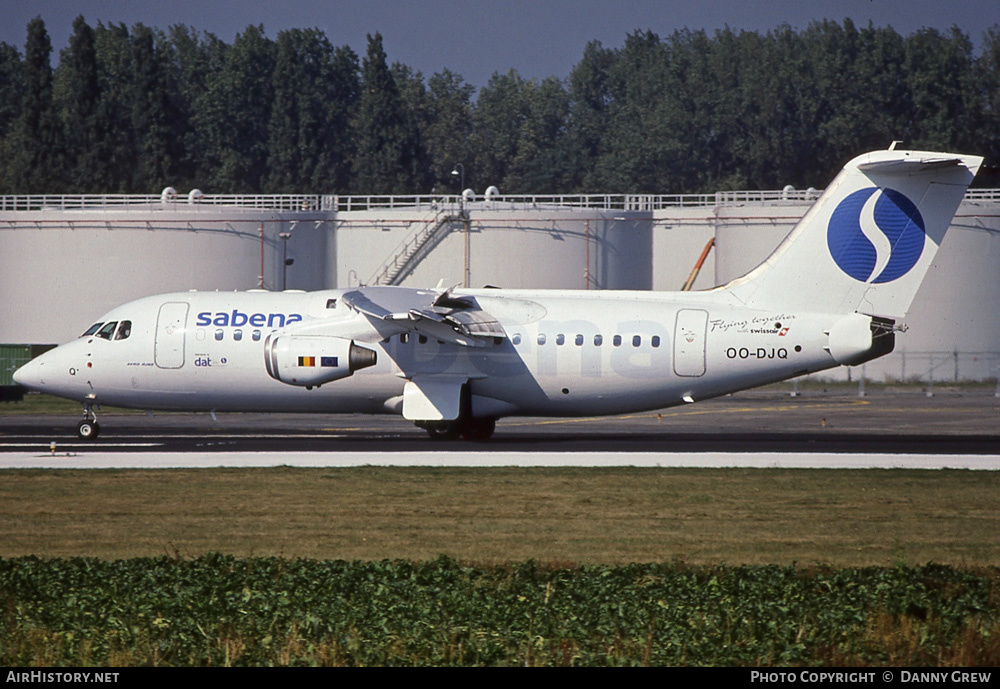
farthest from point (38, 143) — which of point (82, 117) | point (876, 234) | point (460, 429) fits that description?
point (876, 234)

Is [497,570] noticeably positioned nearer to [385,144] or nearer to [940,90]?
[940,90]

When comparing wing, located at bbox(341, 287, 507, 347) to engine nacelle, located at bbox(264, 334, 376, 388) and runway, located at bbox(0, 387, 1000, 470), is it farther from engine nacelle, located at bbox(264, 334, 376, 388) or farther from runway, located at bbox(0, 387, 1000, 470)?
runway, located at bbox(0, 387, 1000, 470)

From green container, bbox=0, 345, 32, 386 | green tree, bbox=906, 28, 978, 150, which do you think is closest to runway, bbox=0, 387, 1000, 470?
green container, bbox=0, 345, 32, 386

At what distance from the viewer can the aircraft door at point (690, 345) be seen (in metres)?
30.8

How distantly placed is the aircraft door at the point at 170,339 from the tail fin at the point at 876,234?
15.4 metres

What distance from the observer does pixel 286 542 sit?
18594mm

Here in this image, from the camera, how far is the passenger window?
33281 millimetres

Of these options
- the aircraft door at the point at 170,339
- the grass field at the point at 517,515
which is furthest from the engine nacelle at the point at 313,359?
the grass field at the point at 517,515

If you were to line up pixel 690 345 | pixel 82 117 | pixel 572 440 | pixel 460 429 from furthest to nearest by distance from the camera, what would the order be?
pixel 82 117
pixel 572 440
pixel 460 429
pixel 690 345

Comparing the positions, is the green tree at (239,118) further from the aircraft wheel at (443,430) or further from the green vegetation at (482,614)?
the green vegetation at (482,614)

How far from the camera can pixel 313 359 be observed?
31.1 m

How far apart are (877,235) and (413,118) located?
3454 inches

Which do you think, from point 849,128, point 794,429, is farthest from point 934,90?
point 794,429
